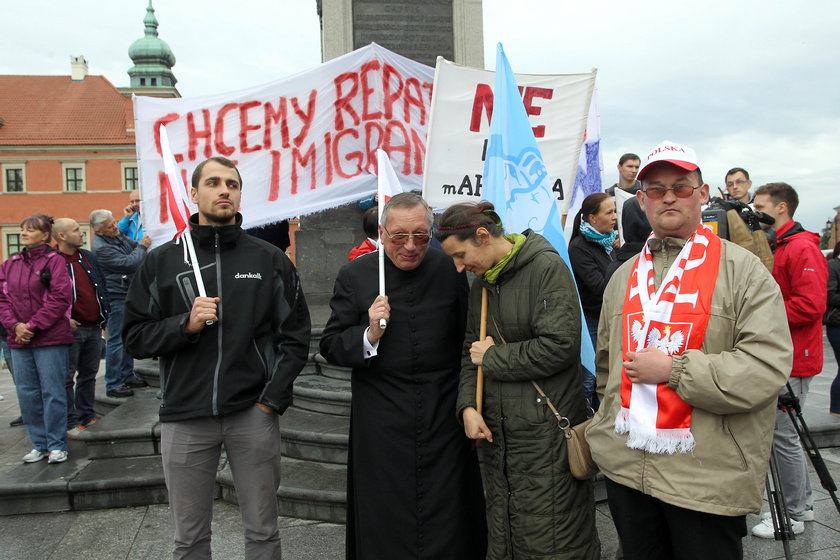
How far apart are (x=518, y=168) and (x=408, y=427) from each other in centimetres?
146

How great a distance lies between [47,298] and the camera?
498cm

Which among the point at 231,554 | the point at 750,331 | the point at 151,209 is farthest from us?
the point at 151,209

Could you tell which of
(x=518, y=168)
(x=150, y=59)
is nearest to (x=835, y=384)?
(x=518, y=168)

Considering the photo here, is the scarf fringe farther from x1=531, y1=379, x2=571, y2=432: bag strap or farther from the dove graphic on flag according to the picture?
the dove graphic on flag

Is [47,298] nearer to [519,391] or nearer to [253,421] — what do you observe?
[253,421]

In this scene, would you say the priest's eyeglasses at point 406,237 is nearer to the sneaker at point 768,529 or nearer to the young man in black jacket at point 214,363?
the young man in black jacket at point 214,363

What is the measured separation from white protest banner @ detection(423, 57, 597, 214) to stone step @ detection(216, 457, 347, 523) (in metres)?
2.06

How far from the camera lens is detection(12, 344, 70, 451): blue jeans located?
4.91 meters

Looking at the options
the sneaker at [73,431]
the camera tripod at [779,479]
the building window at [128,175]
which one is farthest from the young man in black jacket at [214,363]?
the building window at [128,175]

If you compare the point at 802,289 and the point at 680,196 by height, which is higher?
the point at 680,196

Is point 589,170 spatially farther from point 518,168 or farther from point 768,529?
point 768,529

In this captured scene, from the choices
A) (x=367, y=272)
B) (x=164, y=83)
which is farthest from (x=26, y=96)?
(x=367, y=272)

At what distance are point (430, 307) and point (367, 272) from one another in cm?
34

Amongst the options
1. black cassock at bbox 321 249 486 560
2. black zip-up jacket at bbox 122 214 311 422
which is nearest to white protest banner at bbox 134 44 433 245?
black zip-up jacket at bbox 122 214 311 422
